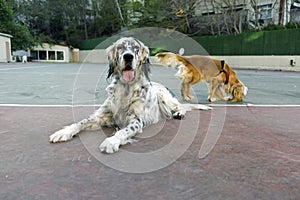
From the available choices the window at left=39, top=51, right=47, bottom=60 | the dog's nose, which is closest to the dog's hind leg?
the dog's nose

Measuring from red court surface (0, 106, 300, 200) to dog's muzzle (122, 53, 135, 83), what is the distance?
1.94 ft

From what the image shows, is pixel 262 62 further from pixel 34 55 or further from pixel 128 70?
pixel 34 55

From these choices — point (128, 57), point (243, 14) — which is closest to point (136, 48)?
point (128, 57)

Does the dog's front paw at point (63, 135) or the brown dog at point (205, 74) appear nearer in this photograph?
the dog's front paw at point (63, 135)

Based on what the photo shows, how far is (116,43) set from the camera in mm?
3004

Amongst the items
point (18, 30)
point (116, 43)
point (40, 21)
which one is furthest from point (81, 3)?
point (116, 43)

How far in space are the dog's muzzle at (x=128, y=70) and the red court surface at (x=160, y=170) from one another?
591 mm

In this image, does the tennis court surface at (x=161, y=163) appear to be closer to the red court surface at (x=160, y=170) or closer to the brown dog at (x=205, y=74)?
the red court surface at (x=160, y=170)

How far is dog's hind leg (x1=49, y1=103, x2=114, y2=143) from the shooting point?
2689 mm

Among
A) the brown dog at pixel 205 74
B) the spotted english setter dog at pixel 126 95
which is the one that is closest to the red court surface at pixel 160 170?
the spotted english setter dog at pixel 126 95

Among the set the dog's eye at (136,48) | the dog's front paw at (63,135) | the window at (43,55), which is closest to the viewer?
the dog's front paw at (63,135)

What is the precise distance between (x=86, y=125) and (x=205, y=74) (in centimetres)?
348

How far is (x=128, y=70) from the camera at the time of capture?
2.94m

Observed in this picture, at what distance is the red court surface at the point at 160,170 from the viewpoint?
1.66 meters
